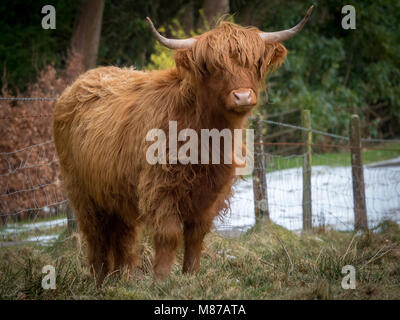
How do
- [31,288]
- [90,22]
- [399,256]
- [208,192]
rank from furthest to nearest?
[90,22]
[399,256]
[208,192]
[31,288]

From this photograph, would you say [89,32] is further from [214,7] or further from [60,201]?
[60,201]

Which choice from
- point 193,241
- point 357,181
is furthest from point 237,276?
point 357,181

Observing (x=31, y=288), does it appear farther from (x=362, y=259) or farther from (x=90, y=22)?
(x=90, y=22)

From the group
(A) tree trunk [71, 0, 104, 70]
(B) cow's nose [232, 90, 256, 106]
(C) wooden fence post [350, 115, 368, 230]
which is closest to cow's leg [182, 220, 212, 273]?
(B) cow's nose [232, 90, 256, 106]

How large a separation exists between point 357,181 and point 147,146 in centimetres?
441

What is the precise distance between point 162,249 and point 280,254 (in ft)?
4.46

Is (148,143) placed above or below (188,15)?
below

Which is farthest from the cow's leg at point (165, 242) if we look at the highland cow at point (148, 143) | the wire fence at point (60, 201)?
the wire fence at point (60, 201)

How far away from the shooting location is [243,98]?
3113 millimetres

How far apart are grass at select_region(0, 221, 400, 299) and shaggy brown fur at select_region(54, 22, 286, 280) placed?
33 cm

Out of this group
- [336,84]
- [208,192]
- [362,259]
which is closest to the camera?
[208,192]

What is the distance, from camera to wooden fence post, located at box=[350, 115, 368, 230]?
696cm

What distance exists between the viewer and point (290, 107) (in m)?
15.6
